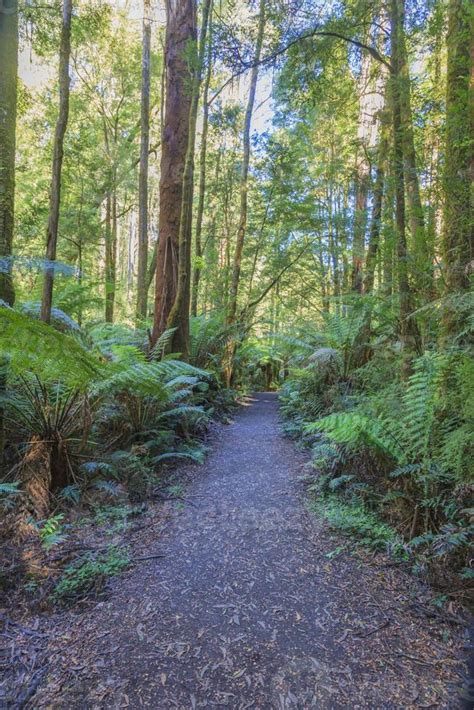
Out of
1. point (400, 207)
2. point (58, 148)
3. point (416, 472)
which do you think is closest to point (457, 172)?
point (400, 207)

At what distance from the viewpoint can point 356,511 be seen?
2.62 m

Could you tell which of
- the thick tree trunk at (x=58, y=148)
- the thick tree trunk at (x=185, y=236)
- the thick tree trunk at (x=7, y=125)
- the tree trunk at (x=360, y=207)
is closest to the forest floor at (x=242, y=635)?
the thick tree trunk at (x=58, y=148)

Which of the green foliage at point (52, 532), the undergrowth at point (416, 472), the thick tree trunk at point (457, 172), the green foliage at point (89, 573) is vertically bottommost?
the green foliage at point (89, 573)

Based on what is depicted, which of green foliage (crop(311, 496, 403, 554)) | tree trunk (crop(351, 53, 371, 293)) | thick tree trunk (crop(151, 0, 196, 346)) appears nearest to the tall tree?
thick tree trunk (crop(151, 0, 196, 346))

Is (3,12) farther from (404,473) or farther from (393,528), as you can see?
(393,528)

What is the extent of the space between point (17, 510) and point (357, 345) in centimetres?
471

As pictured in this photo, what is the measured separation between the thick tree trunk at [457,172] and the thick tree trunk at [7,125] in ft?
12.5

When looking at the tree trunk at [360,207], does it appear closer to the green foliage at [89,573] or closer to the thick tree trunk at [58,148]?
the thick tree trunk at [58,148]

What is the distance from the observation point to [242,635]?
1650 mm

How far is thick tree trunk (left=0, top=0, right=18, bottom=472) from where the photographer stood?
10.8 feet

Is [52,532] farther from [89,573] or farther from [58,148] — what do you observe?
[58,148]

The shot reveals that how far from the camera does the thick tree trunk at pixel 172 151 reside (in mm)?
5039

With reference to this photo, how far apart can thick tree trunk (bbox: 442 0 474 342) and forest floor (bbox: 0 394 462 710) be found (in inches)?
78.8

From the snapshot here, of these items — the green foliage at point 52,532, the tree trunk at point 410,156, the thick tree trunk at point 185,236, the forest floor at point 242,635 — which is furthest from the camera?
the thick tree trunk at point 185,236
